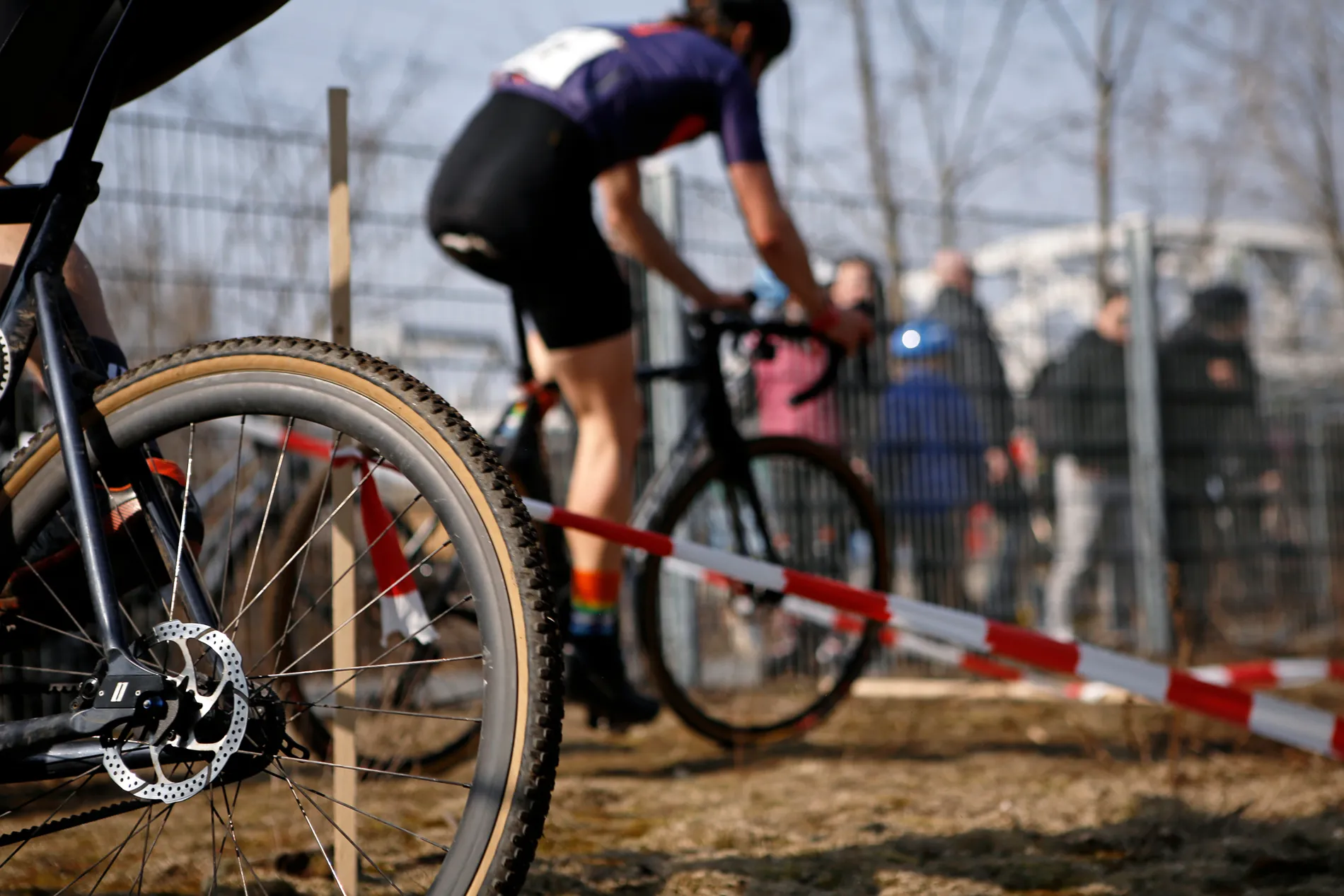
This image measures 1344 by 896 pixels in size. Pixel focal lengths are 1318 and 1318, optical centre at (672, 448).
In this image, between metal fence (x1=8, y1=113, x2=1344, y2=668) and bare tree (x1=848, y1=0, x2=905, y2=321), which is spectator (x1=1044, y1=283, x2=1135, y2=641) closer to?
Answer: metal fence (x1=8, y1=113, x2=1344, y2=668)

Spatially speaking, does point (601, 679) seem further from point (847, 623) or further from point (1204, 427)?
point (1204, 427)

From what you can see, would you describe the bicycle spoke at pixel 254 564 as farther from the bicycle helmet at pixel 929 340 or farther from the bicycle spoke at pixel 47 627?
the bicycle helmet at pixel 929 340

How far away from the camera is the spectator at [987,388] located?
20.4 feet

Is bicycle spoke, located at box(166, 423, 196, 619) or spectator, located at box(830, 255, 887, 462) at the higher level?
spectator, located at box(830, 255, 887, 462)

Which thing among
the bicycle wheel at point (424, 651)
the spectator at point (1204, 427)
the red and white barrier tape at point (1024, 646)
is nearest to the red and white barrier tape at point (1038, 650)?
the red and white barrier tape at point (1024, 646)

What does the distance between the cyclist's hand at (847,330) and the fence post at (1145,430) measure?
3.79 m

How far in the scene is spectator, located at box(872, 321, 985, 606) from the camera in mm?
5949

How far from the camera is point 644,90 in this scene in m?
3.02

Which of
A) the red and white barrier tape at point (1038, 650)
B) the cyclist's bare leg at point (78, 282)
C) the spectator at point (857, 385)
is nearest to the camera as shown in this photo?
the cyclist's bare leg at point (78, 282)

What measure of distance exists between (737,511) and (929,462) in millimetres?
→ 2590

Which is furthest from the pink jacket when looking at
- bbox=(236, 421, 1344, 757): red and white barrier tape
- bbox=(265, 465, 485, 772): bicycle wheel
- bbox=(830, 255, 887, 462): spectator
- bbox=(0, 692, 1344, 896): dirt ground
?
bbox=(236, 421, 1344, 757): red and white barrier tape

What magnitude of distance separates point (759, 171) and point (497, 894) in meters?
1.99

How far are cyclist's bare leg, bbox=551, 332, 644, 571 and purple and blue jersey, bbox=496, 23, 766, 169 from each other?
1.48ft

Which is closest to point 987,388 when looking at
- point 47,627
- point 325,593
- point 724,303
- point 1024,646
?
point 724,303
